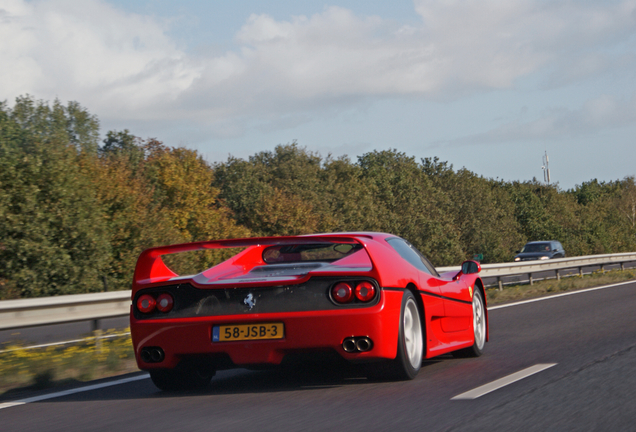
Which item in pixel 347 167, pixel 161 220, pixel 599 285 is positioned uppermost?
pixel 347 167

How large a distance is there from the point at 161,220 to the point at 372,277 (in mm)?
35121

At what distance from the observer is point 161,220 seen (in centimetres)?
3991

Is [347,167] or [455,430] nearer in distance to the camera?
[455,430]

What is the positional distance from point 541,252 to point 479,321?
102 feet

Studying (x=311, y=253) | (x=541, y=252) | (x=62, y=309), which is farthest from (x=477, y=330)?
(x=541, y=252)

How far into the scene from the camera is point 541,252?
37781 millimetres

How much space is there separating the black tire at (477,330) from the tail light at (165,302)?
3172mm


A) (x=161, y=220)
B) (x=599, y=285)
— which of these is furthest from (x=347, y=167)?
(x=599, y=285)

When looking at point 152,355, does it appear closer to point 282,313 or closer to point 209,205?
point 282,313

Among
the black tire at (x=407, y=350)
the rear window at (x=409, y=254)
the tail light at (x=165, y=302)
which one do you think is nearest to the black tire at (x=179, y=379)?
the tail light at (x=165, y=302)

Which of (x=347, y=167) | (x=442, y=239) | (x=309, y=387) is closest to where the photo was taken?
(x=309, y=387)

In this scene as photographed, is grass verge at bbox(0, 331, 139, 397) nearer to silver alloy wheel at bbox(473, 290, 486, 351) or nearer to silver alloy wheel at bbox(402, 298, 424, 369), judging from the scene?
silver alloy wheel at bbox(402, 298, 424, 369)

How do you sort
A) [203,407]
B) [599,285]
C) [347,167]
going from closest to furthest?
[203,407] < [599,285] < [347,167]

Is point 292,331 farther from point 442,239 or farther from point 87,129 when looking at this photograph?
point 442,239
